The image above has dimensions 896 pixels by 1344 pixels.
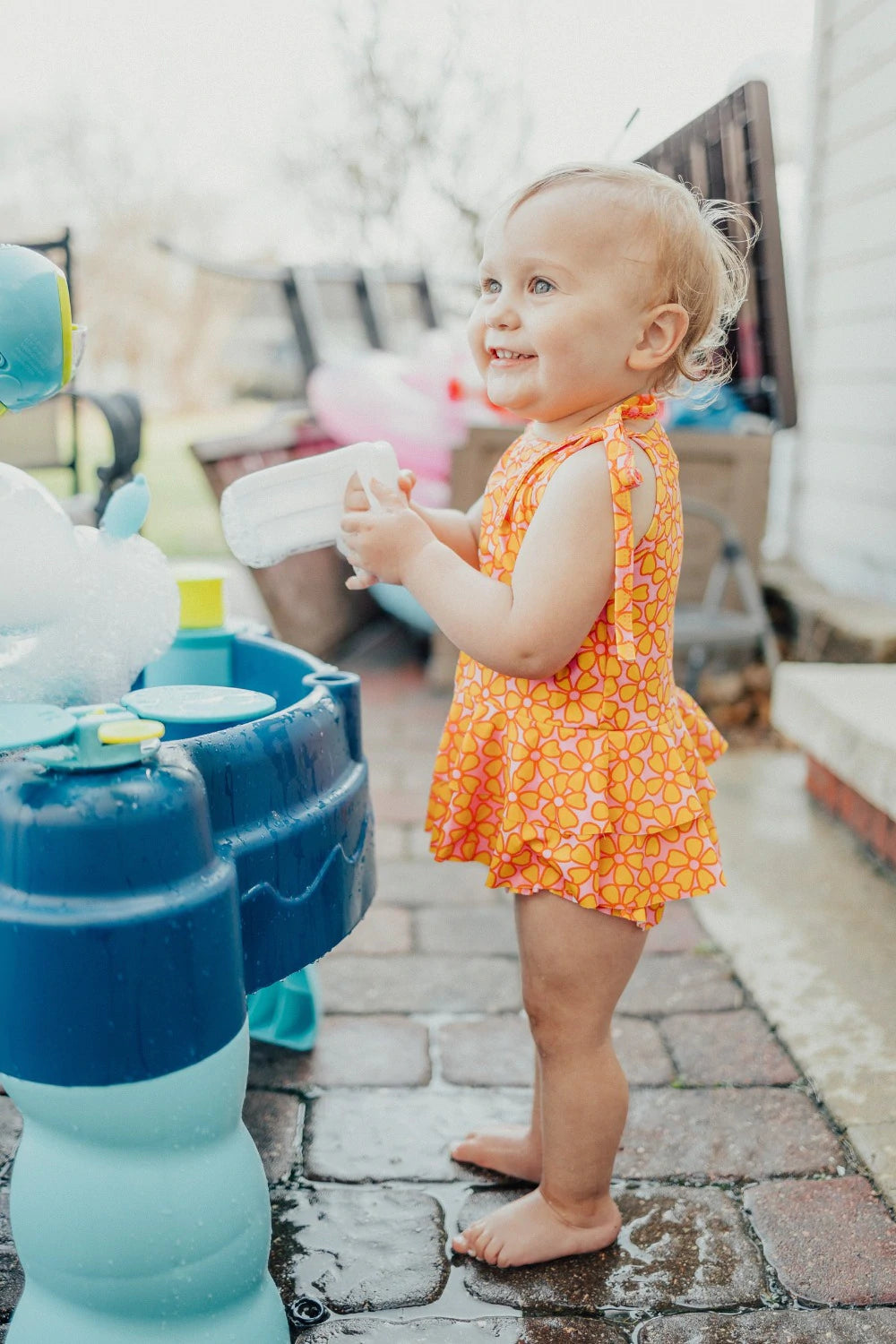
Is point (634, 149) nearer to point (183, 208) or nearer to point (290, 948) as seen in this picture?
point (290, 948)

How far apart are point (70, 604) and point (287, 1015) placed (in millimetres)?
812

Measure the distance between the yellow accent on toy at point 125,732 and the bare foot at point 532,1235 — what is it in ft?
2.44

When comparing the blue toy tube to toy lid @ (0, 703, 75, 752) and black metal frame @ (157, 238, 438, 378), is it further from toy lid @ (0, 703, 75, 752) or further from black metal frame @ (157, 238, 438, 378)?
black metal frame @ (157, 238, 438, 378)

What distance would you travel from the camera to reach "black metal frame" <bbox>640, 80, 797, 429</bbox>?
159cm

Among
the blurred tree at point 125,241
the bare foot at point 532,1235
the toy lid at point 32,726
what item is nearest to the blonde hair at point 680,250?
the toy lid at point 32,726

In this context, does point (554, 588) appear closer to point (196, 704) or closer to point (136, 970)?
point (196, 704)

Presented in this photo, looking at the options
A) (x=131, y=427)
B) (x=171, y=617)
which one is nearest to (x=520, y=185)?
(x=171, y=617)

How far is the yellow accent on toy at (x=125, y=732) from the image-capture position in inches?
33.8

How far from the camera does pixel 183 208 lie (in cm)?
906

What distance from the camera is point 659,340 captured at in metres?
1.11

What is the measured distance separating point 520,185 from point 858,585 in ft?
10.0

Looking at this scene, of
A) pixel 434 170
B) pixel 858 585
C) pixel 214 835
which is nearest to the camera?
pixel 214 835

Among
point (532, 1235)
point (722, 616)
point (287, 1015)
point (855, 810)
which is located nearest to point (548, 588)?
point (532, 1235)

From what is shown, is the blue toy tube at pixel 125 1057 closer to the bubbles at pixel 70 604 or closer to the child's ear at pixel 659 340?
the bubbles at pixel 70 604
